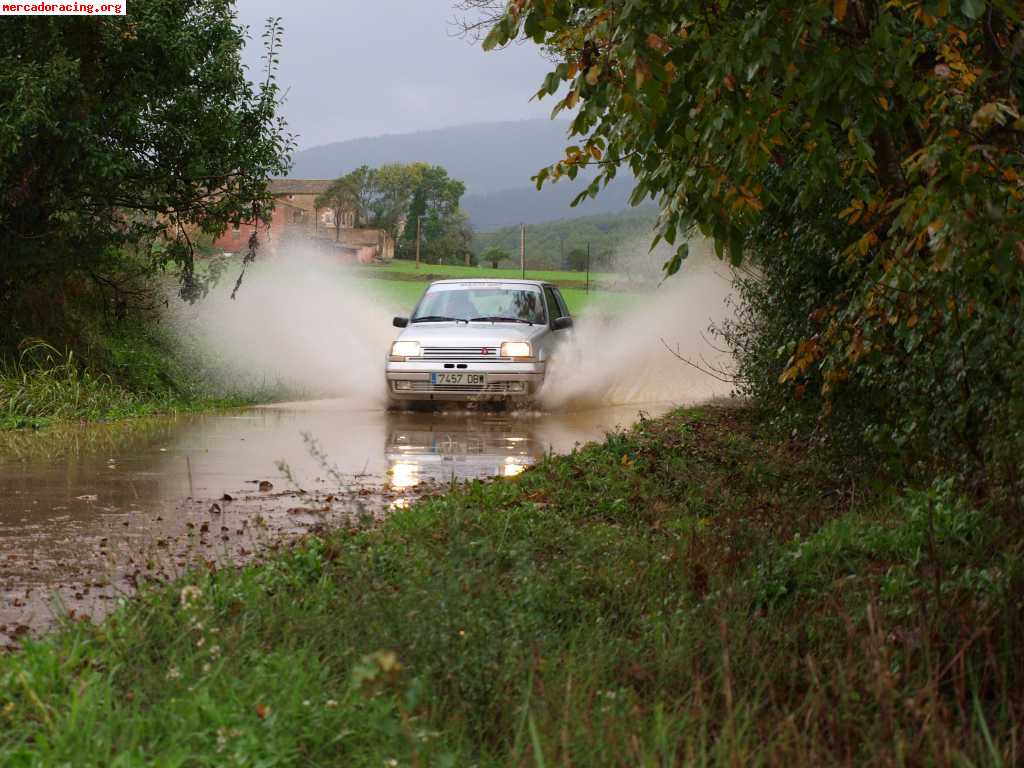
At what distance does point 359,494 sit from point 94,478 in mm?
2318

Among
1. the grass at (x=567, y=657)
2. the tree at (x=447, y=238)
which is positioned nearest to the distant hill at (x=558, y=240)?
the tree at (x=447, y=238)

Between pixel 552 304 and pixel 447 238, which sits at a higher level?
pixel 552 304

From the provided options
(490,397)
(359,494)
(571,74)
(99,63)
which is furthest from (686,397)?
(571,74)

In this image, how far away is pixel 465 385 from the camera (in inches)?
663

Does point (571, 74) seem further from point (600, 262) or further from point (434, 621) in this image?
point (600, 262)

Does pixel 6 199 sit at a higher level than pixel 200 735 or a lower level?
higher

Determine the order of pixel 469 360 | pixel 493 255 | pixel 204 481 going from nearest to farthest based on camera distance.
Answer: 1. pixel 204 481
2. pixel 469 360
3. pixel 493 255

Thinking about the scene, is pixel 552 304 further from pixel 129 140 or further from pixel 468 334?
pixel 129 140

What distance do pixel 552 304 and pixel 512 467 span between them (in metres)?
7.77

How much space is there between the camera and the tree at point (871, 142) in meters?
5.09

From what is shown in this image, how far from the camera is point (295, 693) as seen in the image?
4203 mm

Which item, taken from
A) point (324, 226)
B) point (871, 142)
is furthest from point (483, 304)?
point (324, 226)

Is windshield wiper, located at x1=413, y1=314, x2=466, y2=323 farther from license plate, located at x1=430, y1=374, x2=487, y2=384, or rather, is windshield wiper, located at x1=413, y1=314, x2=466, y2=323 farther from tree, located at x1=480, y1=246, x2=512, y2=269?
tree, located at x1=480, y1=246, x2=512, y2=269

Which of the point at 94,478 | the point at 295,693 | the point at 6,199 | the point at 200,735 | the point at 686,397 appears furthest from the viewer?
the point at 686,397
